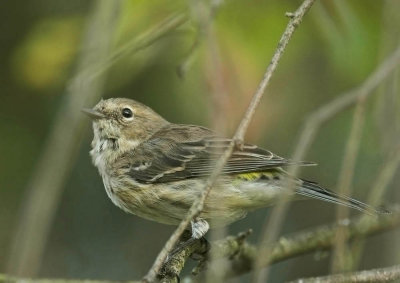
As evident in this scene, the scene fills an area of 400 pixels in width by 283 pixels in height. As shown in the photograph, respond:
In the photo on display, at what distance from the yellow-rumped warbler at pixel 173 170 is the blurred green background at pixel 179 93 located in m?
0.29

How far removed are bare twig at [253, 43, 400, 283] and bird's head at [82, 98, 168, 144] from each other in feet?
8.89

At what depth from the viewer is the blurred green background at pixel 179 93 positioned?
5.00m

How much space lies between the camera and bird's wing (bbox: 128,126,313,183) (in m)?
5.55

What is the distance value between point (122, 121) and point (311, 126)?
119 inches

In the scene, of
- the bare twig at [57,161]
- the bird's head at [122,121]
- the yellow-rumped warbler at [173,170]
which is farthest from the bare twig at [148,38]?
the bird's head at [122,121]

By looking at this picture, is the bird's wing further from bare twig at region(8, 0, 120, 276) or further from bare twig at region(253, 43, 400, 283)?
bare twig at region(8, 0, 120, 276)

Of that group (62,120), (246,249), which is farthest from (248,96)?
(62,120)

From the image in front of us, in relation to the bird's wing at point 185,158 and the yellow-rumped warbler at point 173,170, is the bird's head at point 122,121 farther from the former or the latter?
the bird's wing at point 185,158

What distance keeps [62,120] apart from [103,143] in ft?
10.5

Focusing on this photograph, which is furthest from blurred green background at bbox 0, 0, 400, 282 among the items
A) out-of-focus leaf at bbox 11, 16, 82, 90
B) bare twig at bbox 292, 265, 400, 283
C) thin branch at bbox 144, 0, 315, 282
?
thin branch at bbox 144, 0, 315, 282

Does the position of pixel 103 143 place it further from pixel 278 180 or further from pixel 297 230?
pixel 297 230

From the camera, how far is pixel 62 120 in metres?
3.11

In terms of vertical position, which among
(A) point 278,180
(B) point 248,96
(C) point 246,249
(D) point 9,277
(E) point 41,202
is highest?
(B) point 248,96

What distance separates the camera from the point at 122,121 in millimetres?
6340
